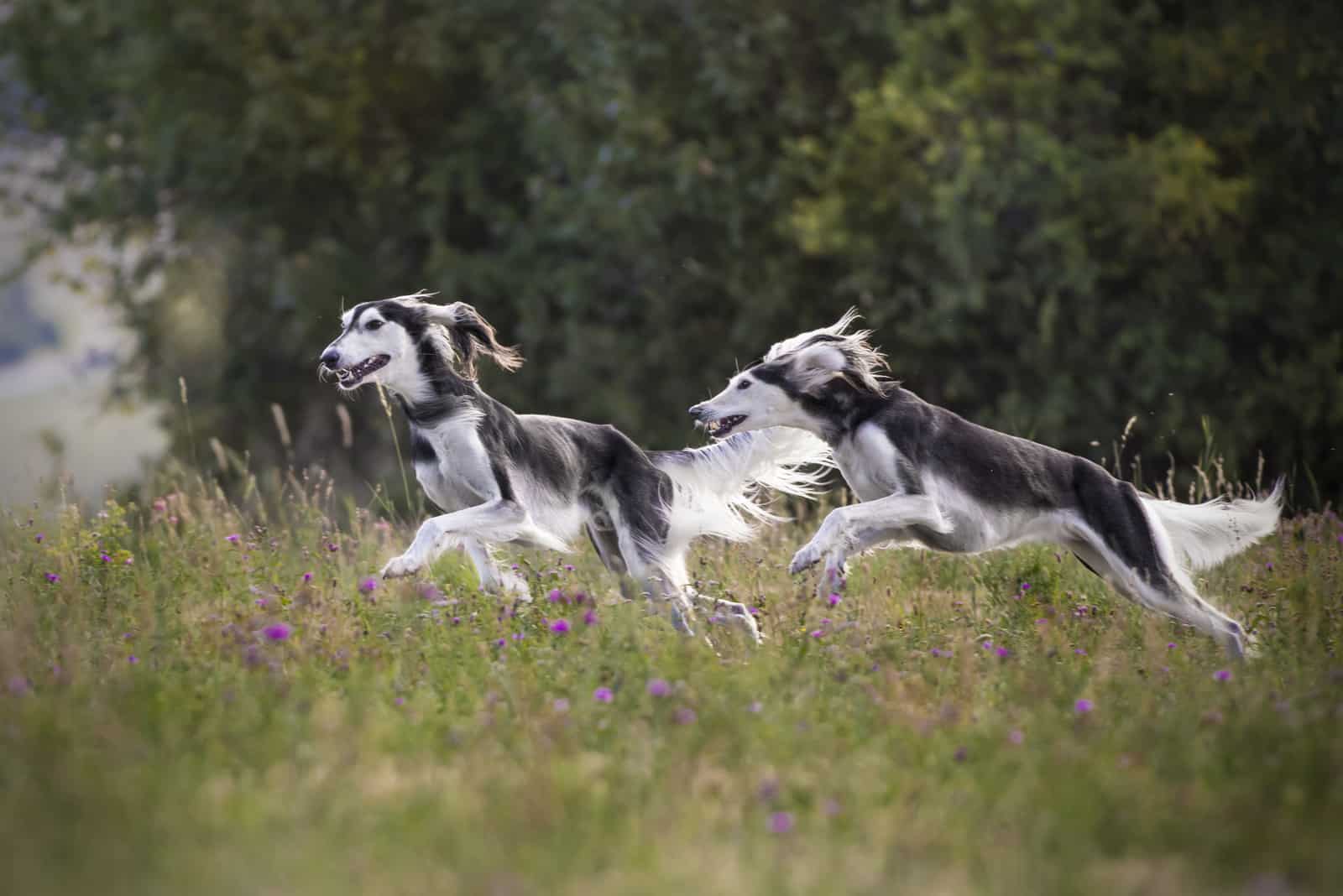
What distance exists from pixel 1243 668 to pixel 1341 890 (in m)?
2.62

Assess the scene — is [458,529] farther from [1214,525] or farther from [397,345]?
[1214,525]

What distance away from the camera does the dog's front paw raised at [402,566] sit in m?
6.15

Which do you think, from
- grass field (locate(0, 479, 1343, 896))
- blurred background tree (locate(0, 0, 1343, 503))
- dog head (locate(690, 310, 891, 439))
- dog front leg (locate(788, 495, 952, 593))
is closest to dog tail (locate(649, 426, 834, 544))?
dog head (locate(690, 310, 891, 439))

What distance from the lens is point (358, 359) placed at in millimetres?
6898

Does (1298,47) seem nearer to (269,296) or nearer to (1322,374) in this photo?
(1322,374)

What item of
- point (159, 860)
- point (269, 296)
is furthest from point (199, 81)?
point (159, 860)

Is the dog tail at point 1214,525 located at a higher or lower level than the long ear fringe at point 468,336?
lower

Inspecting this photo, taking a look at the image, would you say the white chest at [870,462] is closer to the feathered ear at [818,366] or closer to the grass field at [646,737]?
the feathered ear at [818,366]

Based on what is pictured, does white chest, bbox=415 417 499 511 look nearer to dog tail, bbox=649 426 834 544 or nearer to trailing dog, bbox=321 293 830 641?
trailing dog, bbox=321 293 830 641

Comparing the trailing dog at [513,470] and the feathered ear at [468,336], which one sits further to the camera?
the feathered ear at [468,336]

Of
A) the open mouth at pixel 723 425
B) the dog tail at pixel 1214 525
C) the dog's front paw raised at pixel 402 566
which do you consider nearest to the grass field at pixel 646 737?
the dog's front paw raised at pixel 402 566

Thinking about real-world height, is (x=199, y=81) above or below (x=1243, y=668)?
above

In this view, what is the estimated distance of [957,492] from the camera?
6.60m

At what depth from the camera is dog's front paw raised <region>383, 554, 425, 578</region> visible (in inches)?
242
